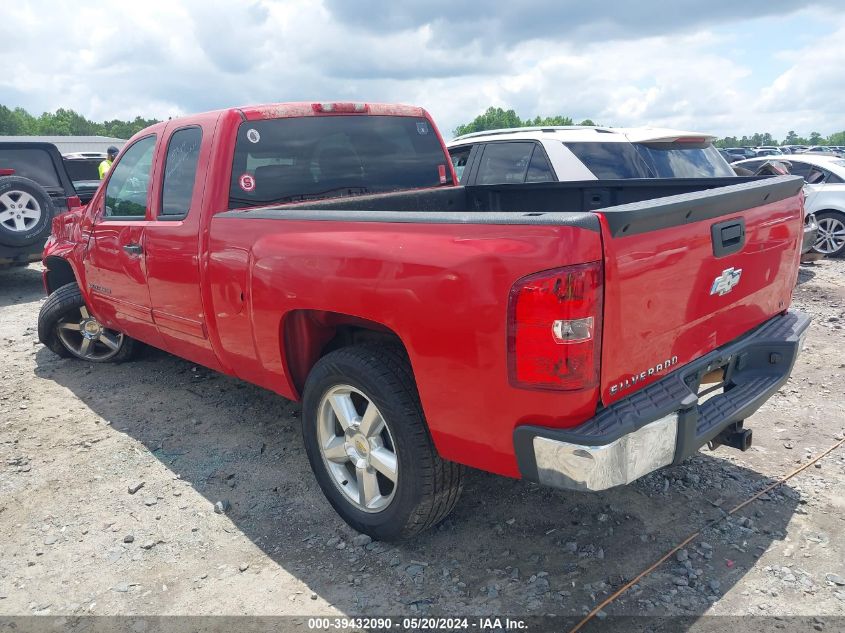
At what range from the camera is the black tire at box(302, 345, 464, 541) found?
2.59 metres

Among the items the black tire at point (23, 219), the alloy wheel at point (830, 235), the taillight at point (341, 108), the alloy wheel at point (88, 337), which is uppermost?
the taillight at point (341, 108)

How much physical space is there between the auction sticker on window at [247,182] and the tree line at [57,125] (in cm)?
11341

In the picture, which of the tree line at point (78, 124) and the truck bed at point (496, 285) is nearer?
the truck bed at point (496, 285)

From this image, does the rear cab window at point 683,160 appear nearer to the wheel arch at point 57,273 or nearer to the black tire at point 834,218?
the black tire at point 834,218

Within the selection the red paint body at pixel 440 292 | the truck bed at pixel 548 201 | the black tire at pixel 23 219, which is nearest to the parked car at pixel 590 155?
the truck bed at pixel 548 201

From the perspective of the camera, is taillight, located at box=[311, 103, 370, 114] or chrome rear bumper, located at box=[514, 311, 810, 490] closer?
chrome rear bumper, located at box=[514, 311, 810, 490]

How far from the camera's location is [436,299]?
228cm

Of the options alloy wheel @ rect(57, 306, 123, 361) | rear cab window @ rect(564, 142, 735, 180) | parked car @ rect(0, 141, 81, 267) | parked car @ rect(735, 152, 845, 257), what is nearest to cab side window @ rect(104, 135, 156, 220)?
alloy wheel @ rect(57, 306, 123, 361)

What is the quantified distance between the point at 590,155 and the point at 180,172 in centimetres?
425

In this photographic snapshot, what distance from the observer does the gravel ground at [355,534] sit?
8.53ft

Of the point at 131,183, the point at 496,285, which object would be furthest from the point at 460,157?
the point at 496,285

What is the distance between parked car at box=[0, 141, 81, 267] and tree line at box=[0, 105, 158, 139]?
107 meters

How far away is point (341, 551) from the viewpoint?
292cm

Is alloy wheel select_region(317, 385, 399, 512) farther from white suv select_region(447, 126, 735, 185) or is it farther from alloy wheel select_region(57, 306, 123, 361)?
white suv select_region(447, 126, 735, 185)
